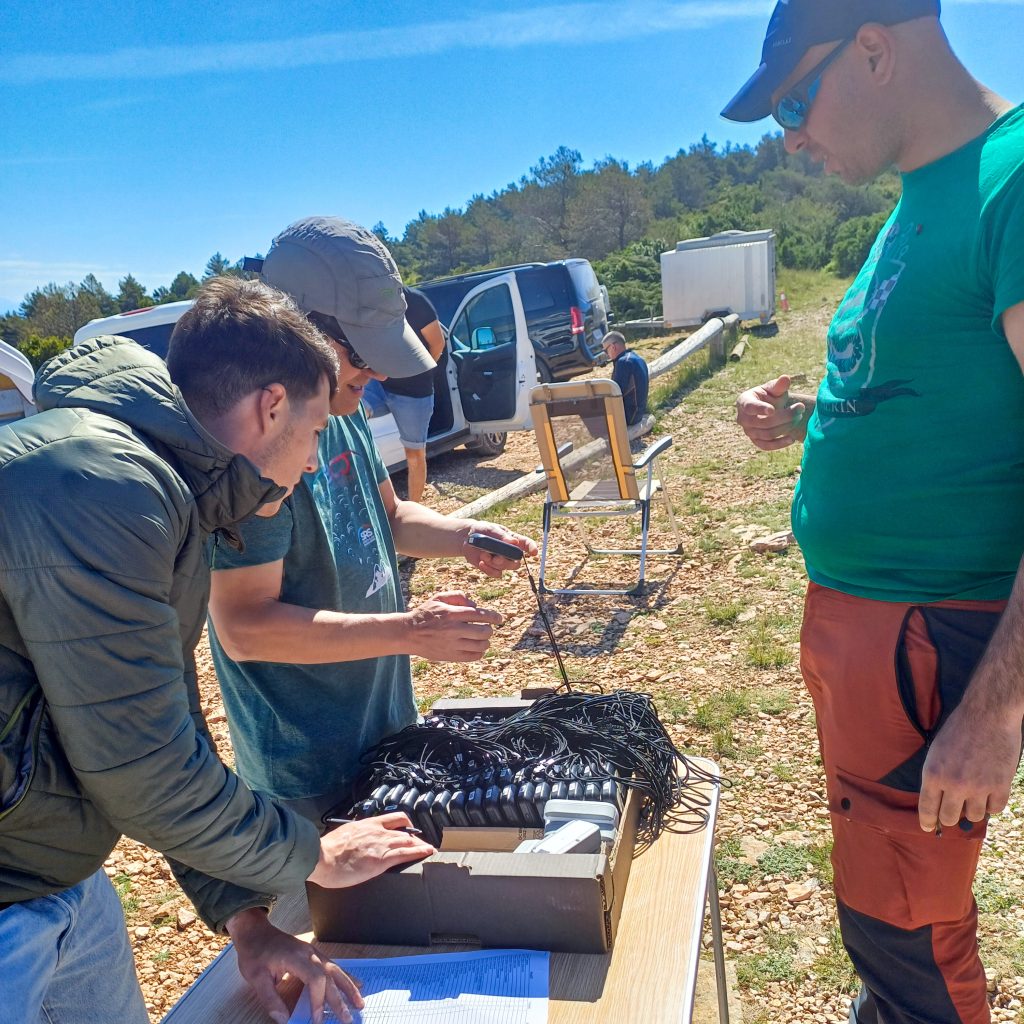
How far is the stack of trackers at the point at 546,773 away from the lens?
1.64 m

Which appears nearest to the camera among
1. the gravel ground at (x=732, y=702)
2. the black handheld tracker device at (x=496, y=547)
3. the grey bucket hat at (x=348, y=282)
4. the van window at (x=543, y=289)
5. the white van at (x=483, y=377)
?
the grey bucket hat at (x=348, y=282)

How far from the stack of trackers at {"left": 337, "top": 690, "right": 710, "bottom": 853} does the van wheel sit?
871 centimetres

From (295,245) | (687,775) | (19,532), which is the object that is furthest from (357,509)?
(19,532)

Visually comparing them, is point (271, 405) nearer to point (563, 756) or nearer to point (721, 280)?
point (563, 756)

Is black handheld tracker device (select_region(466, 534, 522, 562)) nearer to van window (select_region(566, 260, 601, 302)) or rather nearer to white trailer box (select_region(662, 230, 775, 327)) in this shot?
van window (select_region(566, 260, 601, 302))

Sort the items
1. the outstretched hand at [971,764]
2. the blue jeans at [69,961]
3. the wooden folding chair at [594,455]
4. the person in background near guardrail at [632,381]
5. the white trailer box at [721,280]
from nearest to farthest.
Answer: the blue jeans at [69,961] < the outstretched hand at [971,764] < the wooden folding chair at [594,455] < the person in background near guardrail at [632,381] < the white trailer box at [721,280]

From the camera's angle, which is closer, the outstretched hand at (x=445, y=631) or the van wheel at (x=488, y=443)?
the outstretched hand at (x=445, y=631)

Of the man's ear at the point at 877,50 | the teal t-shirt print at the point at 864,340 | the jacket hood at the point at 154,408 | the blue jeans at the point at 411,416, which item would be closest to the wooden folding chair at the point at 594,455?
the blue jeans at the point at 411,416

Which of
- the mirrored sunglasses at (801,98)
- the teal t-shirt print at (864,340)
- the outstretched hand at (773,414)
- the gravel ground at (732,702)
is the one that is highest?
the mirrored sunglasses at (801,98)

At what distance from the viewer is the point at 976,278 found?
62.5 inches

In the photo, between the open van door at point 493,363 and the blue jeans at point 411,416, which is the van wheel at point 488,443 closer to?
the open van door at point 493,363

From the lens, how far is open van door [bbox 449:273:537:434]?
10070mm

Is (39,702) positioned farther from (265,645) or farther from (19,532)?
(265,645)

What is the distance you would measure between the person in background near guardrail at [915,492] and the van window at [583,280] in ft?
43.7
